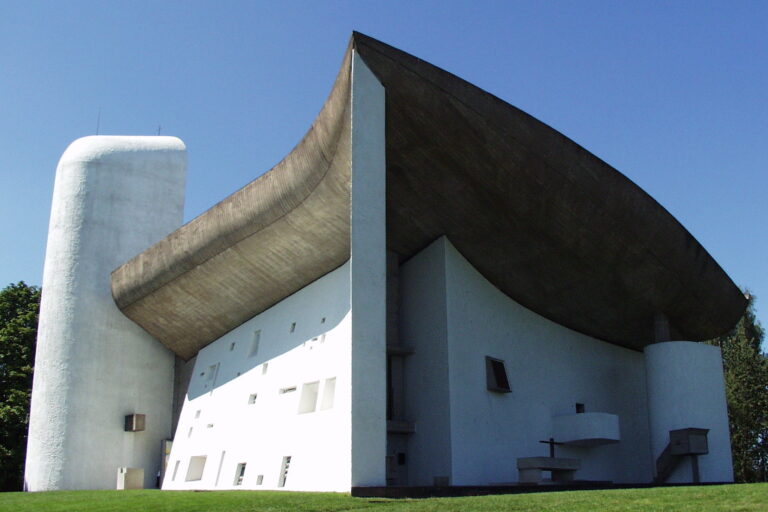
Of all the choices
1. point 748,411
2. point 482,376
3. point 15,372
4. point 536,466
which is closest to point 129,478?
point 15,372

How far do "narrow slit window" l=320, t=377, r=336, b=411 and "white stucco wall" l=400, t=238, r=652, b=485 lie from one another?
2642mm

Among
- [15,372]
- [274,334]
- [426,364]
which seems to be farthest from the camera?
[15,372]

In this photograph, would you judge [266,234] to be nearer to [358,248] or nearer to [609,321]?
[358,248]

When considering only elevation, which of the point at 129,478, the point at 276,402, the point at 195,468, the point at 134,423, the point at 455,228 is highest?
the point at 455,228

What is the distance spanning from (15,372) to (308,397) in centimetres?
1553

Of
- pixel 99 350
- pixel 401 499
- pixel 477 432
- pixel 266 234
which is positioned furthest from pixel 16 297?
pixel 401 499

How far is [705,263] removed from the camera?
20.1m

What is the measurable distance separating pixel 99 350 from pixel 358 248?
12236 millimetres

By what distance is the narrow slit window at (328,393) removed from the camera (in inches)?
600

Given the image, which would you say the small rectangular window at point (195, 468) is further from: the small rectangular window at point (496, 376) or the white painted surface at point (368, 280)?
the white painted surface at point (368, 280)

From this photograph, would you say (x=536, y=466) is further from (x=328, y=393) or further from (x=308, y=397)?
(x=308, y=397)

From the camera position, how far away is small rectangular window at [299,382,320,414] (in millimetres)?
16094

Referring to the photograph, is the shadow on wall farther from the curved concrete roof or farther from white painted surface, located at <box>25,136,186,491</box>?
white painted surface, located at <box>25,136,186,491</box>

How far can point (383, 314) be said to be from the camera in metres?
13.2
